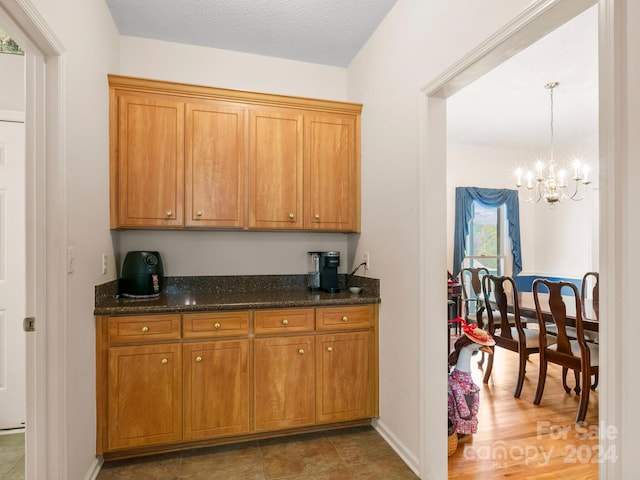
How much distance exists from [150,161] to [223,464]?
1.98 metres

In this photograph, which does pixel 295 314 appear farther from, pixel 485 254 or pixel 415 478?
pixel 485 254

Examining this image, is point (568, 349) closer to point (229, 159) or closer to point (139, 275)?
point (229, 159)

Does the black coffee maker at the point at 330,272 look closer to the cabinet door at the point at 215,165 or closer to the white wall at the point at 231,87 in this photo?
the white wall at the point at 231,87

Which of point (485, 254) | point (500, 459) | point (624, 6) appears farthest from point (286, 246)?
point (485, 254)

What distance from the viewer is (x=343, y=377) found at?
8.10 ft

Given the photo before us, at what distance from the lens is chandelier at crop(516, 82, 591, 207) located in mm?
3857

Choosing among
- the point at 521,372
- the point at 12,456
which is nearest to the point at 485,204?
the point at 521,372

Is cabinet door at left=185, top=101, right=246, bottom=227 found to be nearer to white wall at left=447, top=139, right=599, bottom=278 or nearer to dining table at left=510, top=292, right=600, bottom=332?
dining table at left=510, top=292, right=600, bottom=332

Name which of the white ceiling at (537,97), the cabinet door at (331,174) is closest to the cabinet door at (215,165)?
the cabinet door at (331,174)

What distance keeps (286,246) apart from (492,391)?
88.4 inches

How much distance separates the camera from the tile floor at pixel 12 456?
6.56ft

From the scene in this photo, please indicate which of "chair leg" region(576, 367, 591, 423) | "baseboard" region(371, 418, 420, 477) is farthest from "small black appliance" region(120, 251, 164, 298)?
"chair leg" region(576, 367, 591, 423)

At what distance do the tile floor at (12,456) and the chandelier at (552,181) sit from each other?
472cm

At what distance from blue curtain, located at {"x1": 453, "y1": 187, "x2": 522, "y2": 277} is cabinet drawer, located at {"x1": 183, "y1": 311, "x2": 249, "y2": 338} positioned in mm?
3969
